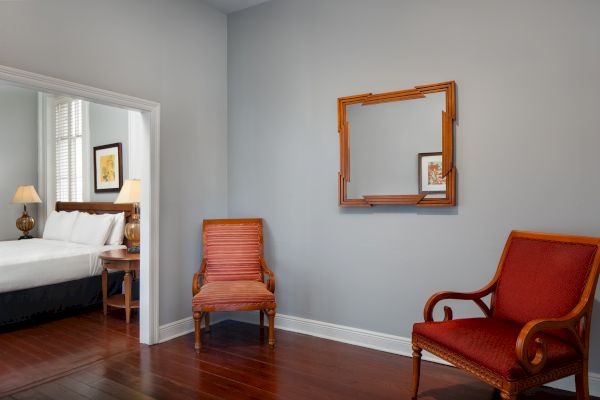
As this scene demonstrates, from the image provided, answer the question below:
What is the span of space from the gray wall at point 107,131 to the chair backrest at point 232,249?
7.30ft

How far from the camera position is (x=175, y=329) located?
3729mm

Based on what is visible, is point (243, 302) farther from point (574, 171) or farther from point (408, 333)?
point (574, 171)

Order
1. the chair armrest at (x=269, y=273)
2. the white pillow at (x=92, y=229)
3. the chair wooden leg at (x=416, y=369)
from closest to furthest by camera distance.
Answer: the chair wooden leg at (x=416, y=369), the chair armrest at (x=269, y=273), the white pillow at (x=92, y=229)

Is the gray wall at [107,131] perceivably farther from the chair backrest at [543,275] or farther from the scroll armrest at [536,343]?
the scroll armrest at [536,343]

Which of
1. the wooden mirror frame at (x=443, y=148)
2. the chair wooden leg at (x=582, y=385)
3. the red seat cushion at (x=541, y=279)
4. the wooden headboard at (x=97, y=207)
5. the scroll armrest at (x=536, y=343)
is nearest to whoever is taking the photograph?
the scroll armrest at (x=536, y=343)

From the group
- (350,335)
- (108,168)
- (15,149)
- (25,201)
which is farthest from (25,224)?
(350,335)

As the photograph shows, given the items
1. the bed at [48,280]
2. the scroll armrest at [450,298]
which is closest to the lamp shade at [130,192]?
the bed at [48,280]

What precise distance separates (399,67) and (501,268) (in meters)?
1.68

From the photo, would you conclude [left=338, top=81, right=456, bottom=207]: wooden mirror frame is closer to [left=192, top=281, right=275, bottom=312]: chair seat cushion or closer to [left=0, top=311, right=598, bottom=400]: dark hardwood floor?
[left=192, top=281, right=275, bottom=312]: chair seat cushion

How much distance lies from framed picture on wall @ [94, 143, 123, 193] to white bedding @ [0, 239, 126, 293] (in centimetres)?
100

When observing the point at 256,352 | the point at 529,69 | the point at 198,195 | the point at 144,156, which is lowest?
the point at 256,352

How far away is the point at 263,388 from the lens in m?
2.71

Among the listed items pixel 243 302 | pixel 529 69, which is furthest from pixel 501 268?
pixel 243 302

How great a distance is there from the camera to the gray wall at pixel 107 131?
5504 millimetres
